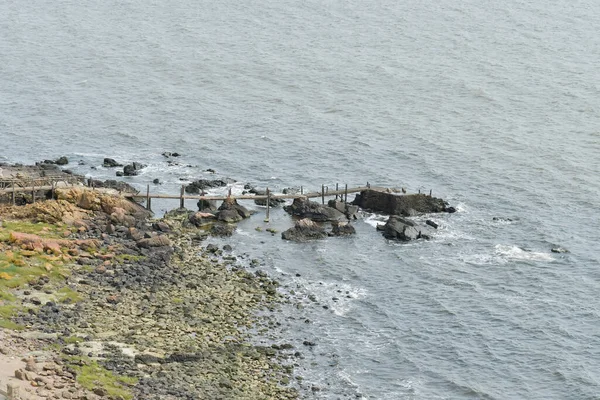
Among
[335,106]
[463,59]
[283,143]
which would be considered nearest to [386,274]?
[283,143]

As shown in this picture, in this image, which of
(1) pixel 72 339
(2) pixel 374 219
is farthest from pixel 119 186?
(1) pixel 72 339

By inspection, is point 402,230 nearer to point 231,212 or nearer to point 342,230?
point 342,230

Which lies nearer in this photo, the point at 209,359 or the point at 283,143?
the point at 209,359

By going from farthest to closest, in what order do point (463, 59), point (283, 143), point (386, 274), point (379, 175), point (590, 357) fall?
point (463, 59)
point (283, 143)
point (379, 175)
point (386, 274)
point (590, 357)

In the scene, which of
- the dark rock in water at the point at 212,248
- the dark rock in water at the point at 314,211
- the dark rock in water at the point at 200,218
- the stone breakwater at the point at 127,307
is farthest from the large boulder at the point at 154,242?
the dark rock in water at the point at 314,211

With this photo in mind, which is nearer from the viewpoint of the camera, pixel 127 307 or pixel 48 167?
pixel 127 307

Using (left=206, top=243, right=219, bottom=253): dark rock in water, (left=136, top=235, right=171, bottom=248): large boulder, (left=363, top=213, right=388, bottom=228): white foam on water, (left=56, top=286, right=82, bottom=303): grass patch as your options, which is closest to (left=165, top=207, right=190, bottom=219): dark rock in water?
(left=206, top=243, right=219, bottom=253): dark rock in water

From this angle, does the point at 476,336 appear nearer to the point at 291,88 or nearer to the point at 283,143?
the point at 283,143
